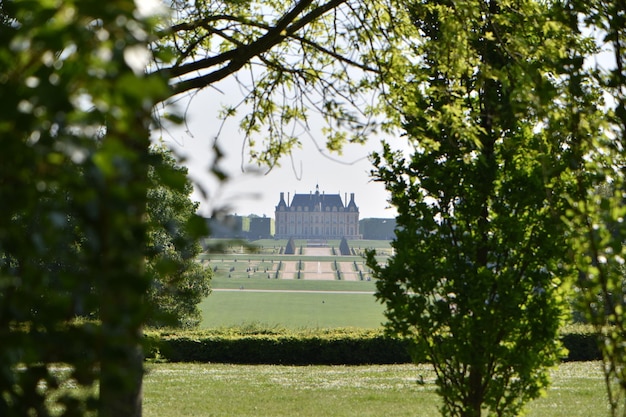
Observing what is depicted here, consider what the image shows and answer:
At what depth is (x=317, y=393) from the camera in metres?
13.1

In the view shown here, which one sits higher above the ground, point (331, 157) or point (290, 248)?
point (290, 248)

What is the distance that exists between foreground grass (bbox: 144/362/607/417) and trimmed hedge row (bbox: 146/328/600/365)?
4.65 ft

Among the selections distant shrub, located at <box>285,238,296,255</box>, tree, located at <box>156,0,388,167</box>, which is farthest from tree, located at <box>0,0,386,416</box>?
distant shrub, located at <box>285,238,296,255</box>

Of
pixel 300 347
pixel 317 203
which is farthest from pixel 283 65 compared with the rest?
pixel 317 203

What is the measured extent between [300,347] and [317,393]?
558cm

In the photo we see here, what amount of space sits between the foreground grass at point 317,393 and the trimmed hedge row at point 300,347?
1.42m

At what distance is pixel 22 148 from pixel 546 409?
1167 centimetres

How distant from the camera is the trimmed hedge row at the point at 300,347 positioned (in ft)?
60.8

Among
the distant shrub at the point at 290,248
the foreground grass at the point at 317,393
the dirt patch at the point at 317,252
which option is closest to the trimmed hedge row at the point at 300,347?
the foreground grass at the point at 317,393

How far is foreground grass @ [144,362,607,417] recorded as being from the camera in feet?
37.4

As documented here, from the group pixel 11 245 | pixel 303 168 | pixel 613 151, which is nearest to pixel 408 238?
pixel 303 168

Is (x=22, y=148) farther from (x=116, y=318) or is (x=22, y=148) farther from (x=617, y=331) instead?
(x=617, y=331)

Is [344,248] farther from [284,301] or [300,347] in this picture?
[300,347]

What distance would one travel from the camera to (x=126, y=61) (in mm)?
1123
